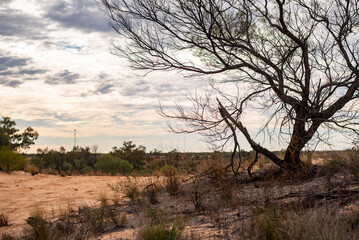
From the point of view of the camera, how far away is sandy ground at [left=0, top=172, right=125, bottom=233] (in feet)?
30.2

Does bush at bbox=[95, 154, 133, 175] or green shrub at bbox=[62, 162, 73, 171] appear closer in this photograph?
bush at bbox=[95, 154, 133, 175]

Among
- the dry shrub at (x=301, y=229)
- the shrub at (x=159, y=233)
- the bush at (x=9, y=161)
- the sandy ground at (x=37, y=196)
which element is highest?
the bush at (x=9, y=161)

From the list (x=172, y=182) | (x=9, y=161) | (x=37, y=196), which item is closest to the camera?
(x=172, y=182)

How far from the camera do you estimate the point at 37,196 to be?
1186cm

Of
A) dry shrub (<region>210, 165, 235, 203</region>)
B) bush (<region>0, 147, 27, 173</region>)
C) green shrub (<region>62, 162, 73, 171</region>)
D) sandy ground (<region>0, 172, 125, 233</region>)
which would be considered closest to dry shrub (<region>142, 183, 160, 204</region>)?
sandy ground (<region>0, 172, 125, 233</region>)

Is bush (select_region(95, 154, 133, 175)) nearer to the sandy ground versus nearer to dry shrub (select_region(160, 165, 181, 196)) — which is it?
the sandy ground

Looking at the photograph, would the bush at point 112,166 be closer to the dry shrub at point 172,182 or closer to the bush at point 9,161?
the bush at point 9,161

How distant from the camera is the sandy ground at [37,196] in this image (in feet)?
30.2

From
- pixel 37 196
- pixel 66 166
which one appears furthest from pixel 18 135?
pixel 37 196

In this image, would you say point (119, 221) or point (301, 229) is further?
point (119, 221)

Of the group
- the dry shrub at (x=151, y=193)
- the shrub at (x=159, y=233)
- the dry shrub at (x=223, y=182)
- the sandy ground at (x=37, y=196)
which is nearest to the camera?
the shrub at (x=159, y=233)

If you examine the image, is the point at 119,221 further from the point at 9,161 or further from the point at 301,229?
the point at 9,161

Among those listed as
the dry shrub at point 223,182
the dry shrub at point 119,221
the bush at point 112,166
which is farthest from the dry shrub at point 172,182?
the bush at point 112,166

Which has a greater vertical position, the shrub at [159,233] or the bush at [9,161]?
the bush at [9,161]
